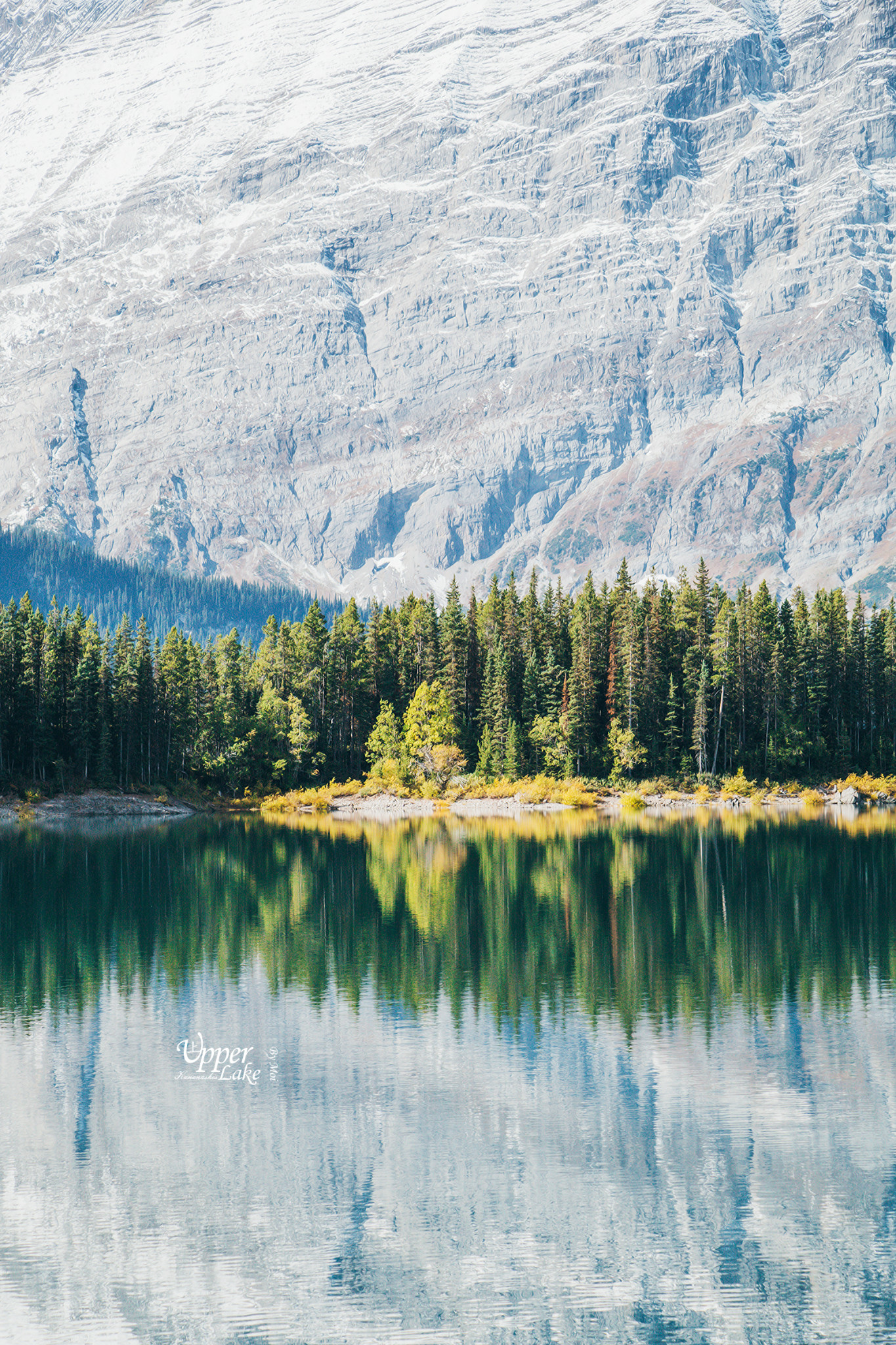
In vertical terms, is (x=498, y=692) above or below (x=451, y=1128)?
below

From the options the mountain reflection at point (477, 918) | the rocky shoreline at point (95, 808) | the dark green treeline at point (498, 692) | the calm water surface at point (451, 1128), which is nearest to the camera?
the calm water surface at point (451, 1128)

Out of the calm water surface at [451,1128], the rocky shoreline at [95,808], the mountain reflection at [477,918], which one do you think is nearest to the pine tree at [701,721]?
the mountain reflection at [477,918]

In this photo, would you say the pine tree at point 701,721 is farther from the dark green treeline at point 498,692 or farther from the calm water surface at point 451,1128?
the calm water surface at point 451,1128

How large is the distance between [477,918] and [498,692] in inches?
2954

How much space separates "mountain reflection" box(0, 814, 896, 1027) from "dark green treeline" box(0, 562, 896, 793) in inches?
1421

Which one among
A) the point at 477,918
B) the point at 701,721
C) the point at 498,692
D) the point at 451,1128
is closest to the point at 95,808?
the point at 498,692

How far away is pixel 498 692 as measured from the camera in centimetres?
11919

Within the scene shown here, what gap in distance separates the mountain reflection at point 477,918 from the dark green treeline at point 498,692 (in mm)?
36086

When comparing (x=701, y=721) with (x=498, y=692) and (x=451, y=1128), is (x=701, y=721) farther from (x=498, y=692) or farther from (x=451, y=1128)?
(x=451, y=1128)

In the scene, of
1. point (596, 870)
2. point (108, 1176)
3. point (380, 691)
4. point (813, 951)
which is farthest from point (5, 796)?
point (108, 1176)

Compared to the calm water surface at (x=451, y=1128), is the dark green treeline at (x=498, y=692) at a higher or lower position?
lower

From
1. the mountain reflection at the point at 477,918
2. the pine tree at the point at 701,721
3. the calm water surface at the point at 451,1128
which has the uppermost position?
the calm water surface at the point at 451,1128

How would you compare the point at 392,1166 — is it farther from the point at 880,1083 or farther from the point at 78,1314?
the point at 880,1083

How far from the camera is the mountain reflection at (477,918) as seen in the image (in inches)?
1339
